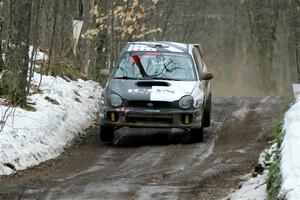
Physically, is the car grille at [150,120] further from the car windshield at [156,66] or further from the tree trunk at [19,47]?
the tree trunk at [19,47]

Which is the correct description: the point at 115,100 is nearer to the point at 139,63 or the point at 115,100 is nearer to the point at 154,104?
the point at 154,104

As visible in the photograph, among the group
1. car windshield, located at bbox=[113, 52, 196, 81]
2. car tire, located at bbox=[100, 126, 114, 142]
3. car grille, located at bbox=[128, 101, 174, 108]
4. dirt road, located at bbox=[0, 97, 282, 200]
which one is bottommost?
dirt road, located at bbox=[0, 97, 282, 200]

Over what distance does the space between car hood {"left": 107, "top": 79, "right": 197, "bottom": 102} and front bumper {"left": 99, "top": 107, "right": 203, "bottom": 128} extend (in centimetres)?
22

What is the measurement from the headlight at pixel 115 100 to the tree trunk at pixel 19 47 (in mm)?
1680

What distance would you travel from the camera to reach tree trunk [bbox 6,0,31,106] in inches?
504

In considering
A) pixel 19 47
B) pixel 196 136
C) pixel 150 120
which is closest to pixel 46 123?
pixel 19 47

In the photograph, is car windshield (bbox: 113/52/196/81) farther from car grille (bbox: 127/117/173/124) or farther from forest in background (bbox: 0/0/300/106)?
forest in background (bbox: 0/0/300/106)

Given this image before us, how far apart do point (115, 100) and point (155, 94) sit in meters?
0.71

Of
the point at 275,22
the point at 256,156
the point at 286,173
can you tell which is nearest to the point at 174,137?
the point at 256,156

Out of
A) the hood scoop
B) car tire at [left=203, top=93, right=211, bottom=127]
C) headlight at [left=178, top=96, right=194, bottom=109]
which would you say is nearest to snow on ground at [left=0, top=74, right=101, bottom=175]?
the hood scoop

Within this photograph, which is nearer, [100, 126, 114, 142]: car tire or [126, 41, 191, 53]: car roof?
[100, 126, 114, 142]: car tire

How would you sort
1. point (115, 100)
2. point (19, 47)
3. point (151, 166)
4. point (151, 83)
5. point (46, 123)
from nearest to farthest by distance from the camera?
1. point (151, 166)
2. point (115, 100)
3. point (46, 123)
4. point (151, 83)
5. point (19, 47)

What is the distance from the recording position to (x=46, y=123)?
12.5 meters

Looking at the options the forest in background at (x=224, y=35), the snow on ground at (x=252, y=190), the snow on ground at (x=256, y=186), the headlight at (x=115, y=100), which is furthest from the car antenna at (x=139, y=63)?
the forest in background at (x=224, y=35)
